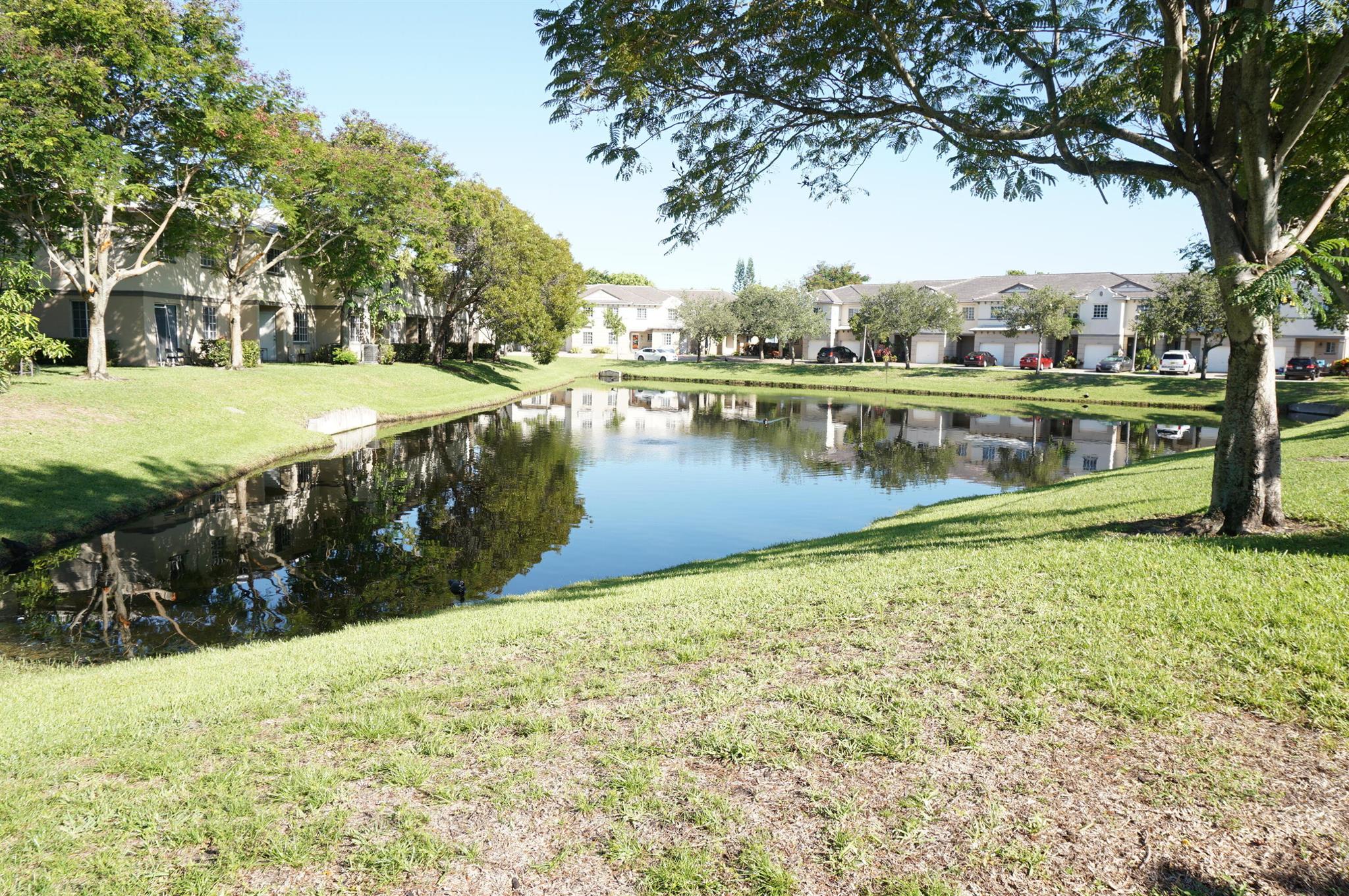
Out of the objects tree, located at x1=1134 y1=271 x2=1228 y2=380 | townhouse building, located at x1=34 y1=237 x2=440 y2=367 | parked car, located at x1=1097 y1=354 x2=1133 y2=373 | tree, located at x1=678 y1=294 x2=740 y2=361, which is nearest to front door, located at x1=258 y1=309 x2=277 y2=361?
townhouse building, located at x1=34 y1=237 x2=440 y2=367

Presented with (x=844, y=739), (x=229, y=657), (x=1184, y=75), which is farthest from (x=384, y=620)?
(x=1184, y=75)

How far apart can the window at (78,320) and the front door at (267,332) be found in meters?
9.01

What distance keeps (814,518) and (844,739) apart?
47.4 feet

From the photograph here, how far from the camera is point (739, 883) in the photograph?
397 centimetres

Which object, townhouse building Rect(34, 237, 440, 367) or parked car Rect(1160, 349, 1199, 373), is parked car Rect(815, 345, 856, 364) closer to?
parked car Rect(1160, 349, 1199, 373)

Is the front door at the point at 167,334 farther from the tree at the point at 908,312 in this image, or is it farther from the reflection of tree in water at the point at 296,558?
the tree at the point at 908,312

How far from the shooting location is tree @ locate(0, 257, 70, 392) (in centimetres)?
1925

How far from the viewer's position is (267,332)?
42281 millimetres

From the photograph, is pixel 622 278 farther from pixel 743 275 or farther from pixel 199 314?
pixel 199 314

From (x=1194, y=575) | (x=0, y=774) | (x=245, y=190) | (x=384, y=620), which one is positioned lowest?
(x=384, y=620)

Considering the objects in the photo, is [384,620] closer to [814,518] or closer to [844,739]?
[844,739]

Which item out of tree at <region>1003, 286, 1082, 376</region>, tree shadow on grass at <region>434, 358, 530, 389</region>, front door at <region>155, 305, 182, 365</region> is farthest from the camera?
tree at <region>1003, 286, 1082, 376</region>

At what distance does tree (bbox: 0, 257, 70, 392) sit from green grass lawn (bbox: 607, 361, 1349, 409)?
50.8 metres

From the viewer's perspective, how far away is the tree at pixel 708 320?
80.2 meters
